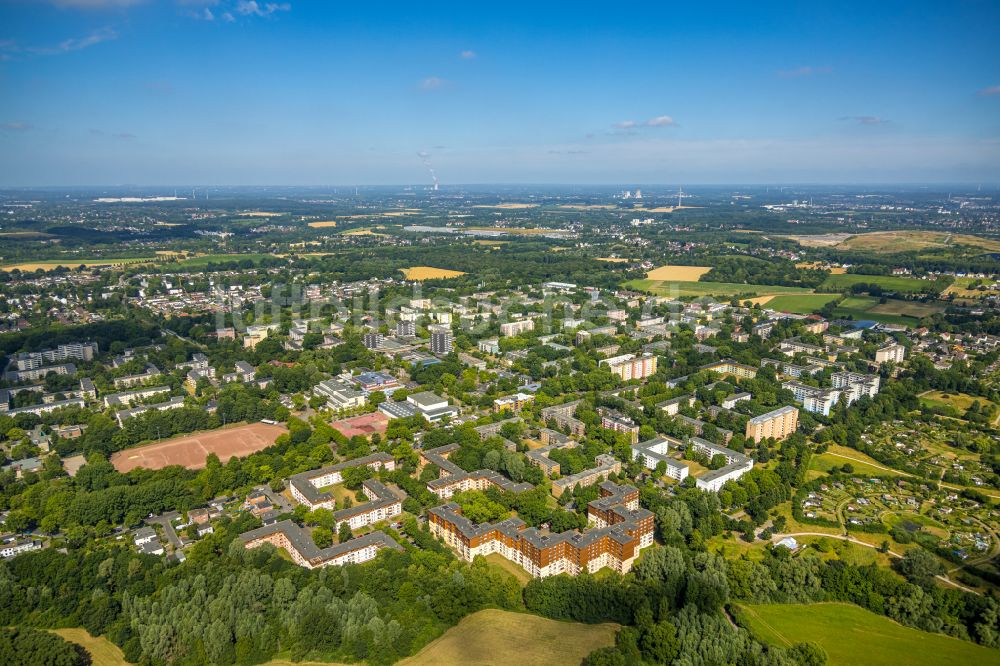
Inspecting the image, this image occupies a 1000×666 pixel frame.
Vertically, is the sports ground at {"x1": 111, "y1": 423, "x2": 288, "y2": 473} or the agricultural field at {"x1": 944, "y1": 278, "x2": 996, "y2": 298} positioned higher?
the agricultural field at {"x1": 944, "y1": 278, "x2": 996, "y2": 298}

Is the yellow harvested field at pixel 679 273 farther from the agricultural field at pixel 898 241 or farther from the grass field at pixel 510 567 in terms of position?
the grass field at pixel 510 567

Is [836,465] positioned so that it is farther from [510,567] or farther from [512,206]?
[512,206]

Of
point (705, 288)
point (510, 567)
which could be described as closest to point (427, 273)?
point (705, 288)

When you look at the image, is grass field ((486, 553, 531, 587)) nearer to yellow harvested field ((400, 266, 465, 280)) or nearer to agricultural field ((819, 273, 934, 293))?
yellow harvested field ((400, 266, 465, 280))

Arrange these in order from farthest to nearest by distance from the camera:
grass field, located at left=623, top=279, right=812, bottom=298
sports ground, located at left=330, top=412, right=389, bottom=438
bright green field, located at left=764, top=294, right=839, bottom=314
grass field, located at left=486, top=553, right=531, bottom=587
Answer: grass field, located at left=623, top=279, right=812, bottom=298
bright green field, located at left=764, top=294, right=839, bottom=314
sports ground, located at left=330, top=412, right=389, bottom=438
grass field, located at left=486, top=553, right=531, bottom=587

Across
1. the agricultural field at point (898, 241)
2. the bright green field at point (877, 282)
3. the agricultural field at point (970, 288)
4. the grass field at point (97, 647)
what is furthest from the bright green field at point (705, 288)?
the grass field at point (97, 647)

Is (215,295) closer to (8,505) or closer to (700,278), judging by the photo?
(8,505)

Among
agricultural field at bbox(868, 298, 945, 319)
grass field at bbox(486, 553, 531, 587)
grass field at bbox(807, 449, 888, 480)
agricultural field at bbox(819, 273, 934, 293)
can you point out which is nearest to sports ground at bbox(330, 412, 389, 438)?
grass field at bbox(486, 553, 531, 587)

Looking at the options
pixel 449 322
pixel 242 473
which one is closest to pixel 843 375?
pixel 449 322
